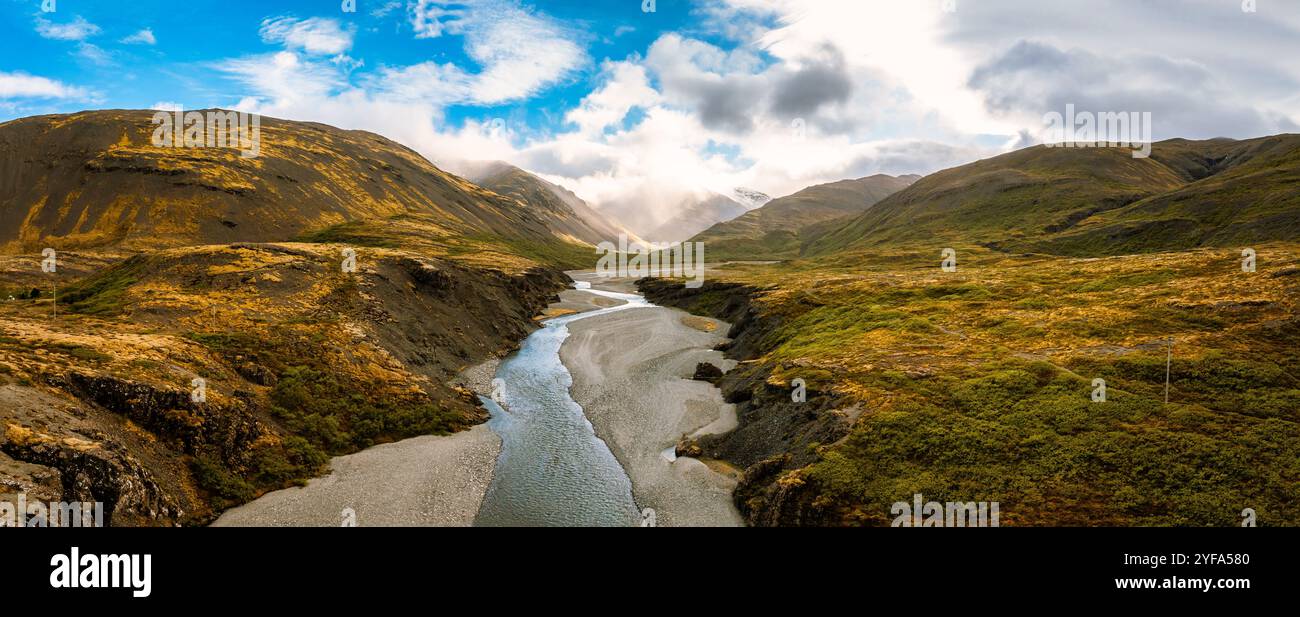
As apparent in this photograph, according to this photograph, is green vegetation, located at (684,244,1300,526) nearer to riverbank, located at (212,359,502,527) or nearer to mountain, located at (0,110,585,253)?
riverbank, located at (212,359,502,527)

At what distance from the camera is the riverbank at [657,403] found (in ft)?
145

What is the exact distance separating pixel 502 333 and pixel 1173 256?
4162 inches

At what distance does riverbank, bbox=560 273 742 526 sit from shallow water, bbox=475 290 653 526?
1.59 metres

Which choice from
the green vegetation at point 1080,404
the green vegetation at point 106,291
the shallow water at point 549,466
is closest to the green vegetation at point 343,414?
the shallow water at point 549,466

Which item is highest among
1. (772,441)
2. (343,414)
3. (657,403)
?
(343,414)

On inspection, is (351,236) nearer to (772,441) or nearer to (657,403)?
(657,403)

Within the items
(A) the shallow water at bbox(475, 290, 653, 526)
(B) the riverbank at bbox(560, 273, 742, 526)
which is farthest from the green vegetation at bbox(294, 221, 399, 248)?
(A) the shallow water at bbox(475, 290, 653, 526)

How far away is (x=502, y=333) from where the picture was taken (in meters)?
99.4

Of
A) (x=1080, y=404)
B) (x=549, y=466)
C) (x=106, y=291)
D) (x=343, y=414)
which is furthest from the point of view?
(x=106, y=291)

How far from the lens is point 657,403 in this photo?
65750 millimetres

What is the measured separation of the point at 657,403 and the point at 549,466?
60.9ft

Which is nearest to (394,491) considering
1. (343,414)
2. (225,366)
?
(343,414)

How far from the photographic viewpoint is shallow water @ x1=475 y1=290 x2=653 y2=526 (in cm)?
4172
